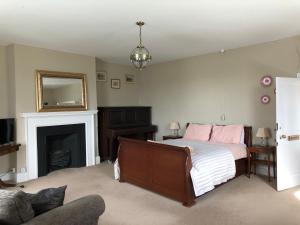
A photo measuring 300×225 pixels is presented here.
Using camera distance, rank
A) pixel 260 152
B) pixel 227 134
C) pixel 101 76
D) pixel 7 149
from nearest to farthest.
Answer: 1. pixel 7 149
2. pixel 260 152
3. pixel 227 134
4. pixel 101 76

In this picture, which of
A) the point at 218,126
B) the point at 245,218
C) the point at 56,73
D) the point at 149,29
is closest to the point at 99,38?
the point at 149,29

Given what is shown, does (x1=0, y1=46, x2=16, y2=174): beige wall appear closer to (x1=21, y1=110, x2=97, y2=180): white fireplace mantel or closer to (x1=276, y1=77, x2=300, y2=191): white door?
(x1=21, y1=110, x2=97, y2=180): white fireplace mantel

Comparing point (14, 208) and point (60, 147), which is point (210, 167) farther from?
point (60, 147)

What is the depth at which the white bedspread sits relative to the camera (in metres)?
3.21

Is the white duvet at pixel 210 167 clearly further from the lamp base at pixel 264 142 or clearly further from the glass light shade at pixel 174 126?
the glass light shade at pixel 174 126

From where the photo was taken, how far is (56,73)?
4.75 meters

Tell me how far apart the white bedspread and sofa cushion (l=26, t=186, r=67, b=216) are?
6.33ft

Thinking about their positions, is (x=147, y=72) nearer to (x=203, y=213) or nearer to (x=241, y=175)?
(x=241, y=175)

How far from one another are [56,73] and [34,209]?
144 inches

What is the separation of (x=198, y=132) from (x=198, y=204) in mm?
2111

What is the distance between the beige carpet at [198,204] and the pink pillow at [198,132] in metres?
1.10

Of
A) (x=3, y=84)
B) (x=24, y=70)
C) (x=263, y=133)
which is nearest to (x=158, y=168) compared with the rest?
(x=263, y=133)

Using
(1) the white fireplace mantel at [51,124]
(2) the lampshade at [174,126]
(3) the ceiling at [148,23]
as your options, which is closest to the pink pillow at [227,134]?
(2) the lampshade at [174,126]

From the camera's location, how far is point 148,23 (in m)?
3.29
